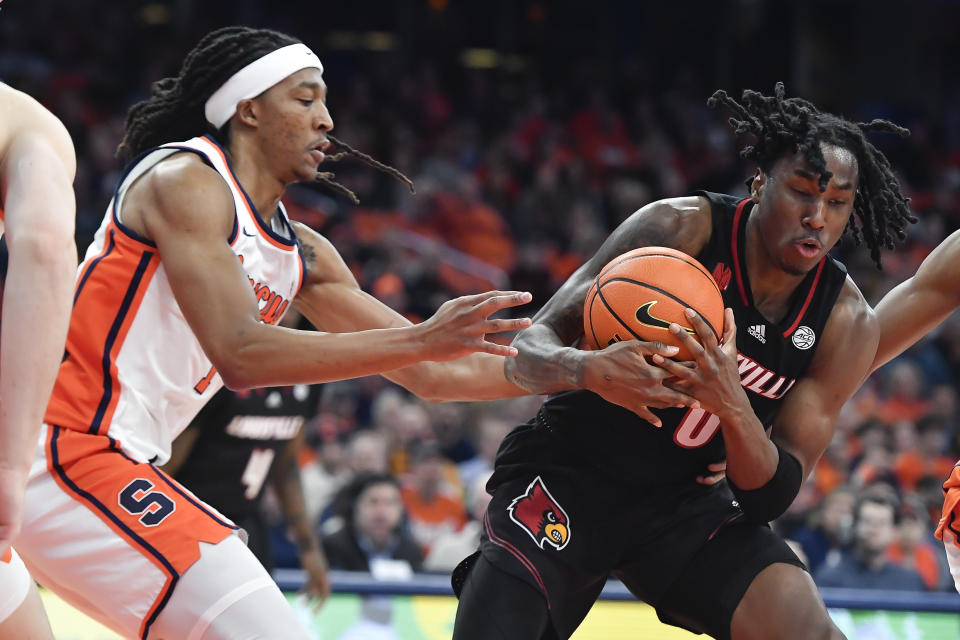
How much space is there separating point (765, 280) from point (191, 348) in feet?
5.25

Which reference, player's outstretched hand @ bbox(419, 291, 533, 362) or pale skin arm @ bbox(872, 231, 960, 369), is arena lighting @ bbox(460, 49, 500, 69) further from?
player's outstretched hand @ bbox(419, 291, 533, 362)

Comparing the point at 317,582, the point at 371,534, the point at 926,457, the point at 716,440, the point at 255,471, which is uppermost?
the point at 716,440

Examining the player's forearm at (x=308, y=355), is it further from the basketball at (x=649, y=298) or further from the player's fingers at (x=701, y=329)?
the player's fingers at (x=701, y=329)

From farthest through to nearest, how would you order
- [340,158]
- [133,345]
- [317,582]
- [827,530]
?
1. [827,530]
2. [317,582]
3. [340,158]
4. [133,345]

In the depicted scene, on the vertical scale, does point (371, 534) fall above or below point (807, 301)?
below

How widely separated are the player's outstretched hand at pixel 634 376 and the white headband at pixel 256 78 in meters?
1.28

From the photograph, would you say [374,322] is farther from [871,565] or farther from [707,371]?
[871,565]

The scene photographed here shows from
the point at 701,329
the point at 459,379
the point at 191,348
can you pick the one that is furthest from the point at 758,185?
the point at 191,348

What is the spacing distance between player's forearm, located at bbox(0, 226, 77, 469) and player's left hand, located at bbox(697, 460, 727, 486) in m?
1.97

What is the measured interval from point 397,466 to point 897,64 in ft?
36.2

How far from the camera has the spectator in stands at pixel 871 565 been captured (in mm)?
6926

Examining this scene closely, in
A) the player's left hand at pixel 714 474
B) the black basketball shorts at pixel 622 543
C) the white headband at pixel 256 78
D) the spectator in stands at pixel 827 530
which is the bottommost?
the spectator in stands at pixel 827 530

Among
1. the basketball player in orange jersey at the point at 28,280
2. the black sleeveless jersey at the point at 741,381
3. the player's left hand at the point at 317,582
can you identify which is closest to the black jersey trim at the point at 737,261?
the black sleeveless jersey at the point at 741,381

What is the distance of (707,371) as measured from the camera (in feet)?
9.64
